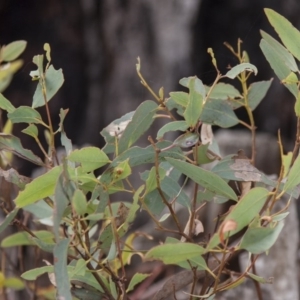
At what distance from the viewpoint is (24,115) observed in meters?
0.50

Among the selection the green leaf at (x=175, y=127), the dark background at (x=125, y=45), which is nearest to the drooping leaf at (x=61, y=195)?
the green leaf at (x=175, y=127)

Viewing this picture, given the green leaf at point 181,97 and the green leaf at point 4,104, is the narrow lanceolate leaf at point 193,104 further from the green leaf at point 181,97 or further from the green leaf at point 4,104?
the green leaf at point 4,104

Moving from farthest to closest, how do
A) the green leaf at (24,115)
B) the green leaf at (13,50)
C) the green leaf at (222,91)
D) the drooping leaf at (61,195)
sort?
the green leaf at (13,50) → the green leaf at (222,91) → the green leaf at (24,115) → the drooping leaf at (61,195)

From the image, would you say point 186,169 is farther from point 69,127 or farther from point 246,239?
point 69,127

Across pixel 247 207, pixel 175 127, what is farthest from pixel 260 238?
pixel 175 127

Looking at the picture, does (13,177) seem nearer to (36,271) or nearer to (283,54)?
(36,271)

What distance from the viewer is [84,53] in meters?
2.29

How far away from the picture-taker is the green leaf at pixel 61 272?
15.9 inches

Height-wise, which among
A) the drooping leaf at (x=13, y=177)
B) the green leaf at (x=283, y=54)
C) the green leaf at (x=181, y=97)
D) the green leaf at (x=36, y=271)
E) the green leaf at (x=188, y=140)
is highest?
the green leaf at (x=283, y=54)

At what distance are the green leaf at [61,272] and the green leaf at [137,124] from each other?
11 centimetres

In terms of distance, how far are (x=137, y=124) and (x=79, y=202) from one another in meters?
0.11

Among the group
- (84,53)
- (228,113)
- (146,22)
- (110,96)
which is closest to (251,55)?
(146,22)

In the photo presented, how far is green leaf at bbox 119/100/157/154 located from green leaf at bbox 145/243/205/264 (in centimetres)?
11

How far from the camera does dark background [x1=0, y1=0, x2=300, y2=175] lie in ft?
6.25
